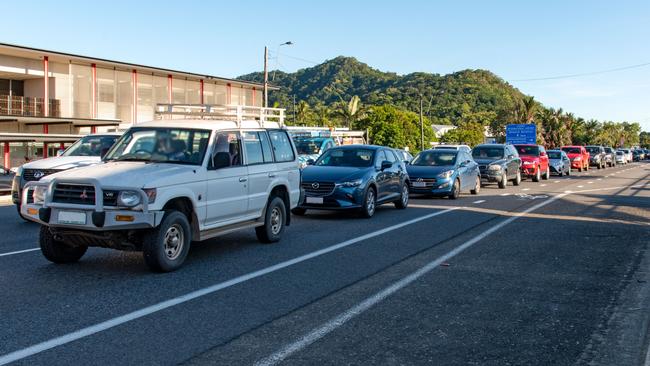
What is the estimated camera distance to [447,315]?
242 inches

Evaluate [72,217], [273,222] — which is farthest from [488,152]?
[72,217]

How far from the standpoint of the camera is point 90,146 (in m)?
14.7

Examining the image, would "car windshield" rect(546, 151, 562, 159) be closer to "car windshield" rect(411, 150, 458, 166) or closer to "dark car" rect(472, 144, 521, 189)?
"dark car" rect(472, 144, 521, 189)

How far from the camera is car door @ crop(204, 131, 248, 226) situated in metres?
8.73

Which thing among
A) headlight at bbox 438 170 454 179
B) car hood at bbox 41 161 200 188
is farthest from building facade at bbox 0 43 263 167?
car hood at bbox 41 161 200 188

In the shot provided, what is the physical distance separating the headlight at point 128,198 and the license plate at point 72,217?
435 mm

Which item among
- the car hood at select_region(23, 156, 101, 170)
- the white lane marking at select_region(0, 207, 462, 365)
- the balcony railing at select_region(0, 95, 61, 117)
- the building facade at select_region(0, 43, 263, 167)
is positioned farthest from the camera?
the balcony railing at select_region(0, 95, 61, 117)

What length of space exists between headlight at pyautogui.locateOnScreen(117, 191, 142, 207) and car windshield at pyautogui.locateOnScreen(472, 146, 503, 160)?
20.8 meters

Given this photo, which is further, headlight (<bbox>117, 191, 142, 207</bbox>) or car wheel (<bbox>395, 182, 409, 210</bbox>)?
car wheel (<bbox>395, 182, 409, 210</bbox>)

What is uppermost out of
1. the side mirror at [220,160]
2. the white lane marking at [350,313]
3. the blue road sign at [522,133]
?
the blue road sign at [522,133]

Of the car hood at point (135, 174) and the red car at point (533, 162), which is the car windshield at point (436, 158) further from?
the car hood at point (135, 174)

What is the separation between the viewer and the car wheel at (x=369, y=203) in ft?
46.2

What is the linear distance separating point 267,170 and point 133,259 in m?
2.42

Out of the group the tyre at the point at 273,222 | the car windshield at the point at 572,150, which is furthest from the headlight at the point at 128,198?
the car windshield at the point at 572,150
